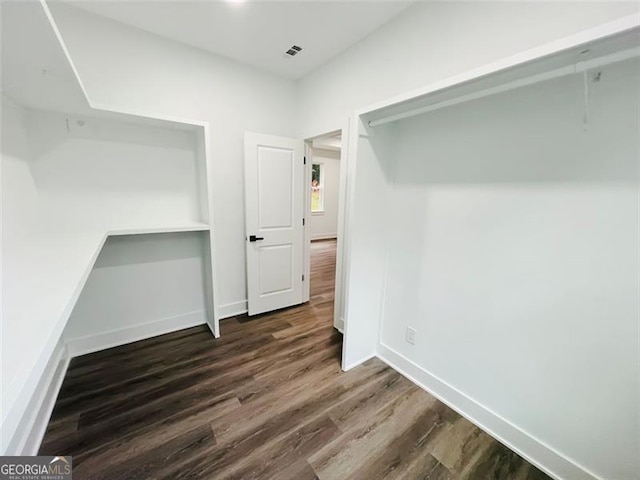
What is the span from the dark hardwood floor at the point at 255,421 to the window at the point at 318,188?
18.5 ft

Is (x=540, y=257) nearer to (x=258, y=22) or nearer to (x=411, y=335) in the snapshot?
(x=411, y=335)

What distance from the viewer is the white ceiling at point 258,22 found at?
1949 millimetres

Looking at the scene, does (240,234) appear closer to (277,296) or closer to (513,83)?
(277,296)

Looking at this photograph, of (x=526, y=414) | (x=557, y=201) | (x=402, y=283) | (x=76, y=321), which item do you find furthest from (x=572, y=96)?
(x=76, y=321)

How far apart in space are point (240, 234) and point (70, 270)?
5.99ft

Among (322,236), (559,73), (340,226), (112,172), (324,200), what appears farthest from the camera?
(322,236)

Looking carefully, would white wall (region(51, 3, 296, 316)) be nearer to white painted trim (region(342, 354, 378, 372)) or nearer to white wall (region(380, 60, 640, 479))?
white painted trim (region(342, 354, 378, 372))

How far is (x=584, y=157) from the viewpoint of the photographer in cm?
123

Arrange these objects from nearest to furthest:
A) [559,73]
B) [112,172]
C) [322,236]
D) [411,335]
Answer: [559,73] → [411,335] → [112,172] → [322,236]

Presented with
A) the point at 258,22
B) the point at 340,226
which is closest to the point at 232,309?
the point at 340,226

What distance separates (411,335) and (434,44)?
85.4 inches

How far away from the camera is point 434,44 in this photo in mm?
1792

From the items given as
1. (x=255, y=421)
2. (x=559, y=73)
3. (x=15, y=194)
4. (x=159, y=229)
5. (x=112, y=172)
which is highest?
(x=559, y=73)

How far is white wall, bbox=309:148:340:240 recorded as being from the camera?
7.57 metres
